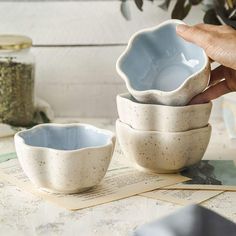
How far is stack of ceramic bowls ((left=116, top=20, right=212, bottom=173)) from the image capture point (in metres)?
0.86

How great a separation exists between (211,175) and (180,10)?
1.23 feet

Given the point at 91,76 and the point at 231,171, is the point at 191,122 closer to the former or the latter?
the point at 231,171

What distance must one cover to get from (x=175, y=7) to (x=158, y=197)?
0.46 meters

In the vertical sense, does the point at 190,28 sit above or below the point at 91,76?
above

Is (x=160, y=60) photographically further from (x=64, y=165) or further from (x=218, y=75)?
(x=64, y=165)

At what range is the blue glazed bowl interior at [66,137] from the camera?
0.86 metres

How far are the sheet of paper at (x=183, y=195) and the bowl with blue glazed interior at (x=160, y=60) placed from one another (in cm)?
16

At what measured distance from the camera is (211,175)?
0.89 m

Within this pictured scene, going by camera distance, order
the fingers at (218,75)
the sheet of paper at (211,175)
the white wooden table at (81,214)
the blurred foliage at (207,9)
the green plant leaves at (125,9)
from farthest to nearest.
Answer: the green plant leaves at (125,9), the blurred foliage at (207,9), the fingers at (218,75), the sheet of paper at (211,175), the white wooden table at (81,214)

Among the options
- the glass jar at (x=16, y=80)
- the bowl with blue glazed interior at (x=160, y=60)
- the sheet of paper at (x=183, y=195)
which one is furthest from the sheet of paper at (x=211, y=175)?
the glass jar at (x=16, y=80)

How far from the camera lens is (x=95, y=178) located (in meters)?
0.80

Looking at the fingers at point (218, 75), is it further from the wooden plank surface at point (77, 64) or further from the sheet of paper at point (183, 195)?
the wooden plank surface at point (77, 64)

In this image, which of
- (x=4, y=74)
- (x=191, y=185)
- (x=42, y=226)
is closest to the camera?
(x=42, y=226)

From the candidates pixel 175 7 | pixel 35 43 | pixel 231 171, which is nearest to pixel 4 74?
pixel 35 43
